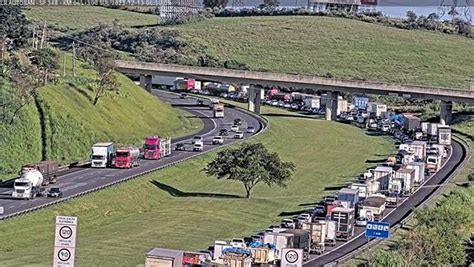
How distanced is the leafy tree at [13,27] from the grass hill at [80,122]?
5.66m

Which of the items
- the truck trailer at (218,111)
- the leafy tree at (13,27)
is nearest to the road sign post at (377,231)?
the leafy tree at (13,27)

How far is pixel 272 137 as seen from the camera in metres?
120

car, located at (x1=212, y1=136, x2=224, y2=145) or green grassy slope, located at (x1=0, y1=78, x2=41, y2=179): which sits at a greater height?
green grassy slope, located at (x1=0, y1=78, x2=41, y2=179)

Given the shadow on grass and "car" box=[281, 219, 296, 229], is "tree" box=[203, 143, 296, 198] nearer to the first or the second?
the shadow on grass

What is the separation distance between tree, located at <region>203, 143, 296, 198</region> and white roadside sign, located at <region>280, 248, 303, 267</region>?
30.1 m

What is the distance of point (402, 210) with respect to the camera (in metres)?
78.0

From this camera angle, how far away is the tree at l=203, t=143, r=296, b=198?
273ft

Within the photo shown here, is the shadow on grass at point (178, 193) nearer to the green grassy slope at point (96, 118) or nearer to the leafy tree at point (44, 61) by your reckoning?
the green grassy slope at point (96, 118)

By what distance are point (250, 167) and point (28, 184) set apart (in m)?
17.2

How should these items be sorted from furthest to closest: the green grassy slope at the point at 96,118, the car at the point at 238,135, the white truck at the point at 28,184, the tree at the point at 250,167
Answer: the car at the point at 238,135 < the green grassy slope at the point at 96,118 < the tree at the point at 250,167 < the white truck at the point at 28,184

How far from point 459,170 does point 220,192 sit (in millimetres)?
25419

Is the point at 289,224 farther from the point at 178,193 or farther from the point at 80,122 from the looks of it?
the point at 80,122

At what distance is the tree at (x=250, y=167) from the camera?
8306cm

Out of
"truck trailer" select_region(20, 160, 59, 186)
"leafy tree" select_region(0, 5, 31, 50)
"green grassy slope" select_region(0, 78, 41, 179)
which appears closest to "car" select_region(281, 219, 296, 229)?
"truck trailer" select_region(20, 160, 59, 186)
